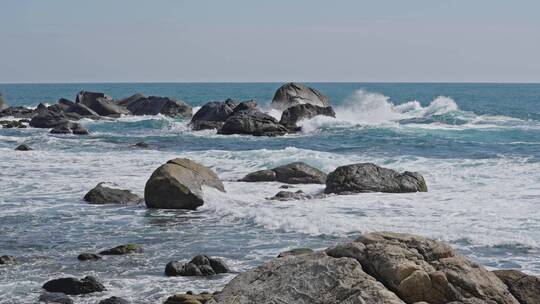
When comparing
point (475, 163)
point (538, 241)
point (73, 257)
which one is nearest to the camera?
point (73, 257)

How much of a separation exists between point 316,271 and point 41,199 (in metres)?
15.4

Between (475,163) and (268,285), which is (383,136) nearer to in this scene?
(475,163)

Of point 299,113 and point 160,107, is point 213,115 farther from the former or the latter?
point 160,107

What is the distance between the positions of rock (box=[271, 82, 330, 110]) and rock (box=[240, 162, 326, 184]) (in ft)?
94.8

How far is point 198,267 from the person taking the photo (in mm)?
12172

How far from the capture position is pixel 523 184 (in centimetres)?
2270

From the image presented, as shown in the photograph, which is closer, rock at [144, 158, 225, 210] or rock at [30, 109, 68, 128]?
rock at [144, 158, 225, 210]

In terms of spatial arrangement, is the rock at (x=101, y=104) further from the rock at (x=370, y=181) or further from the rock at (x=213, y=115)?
the rock at (x=370, y=181)

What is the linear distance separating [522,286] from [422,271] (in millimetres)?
1543

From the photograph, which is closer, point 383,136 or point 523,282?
point 523,282

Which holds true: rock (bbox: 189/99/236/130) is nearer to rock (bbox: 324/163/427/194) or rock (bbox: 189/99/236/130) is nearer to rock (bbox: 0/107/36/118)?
rock (bbox: 0/107/36/118)

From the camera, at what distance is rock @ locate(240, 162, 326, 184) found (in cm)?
2353

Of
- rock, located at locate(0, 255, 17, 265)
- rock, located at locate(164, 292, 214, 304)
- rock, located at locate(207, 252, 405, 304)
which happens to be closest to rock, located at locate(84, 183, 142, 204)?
rock, located at locate(0, 255, 17, 265)

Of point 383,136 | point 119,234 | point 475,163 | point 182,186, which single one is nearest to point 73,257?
point 119,234
